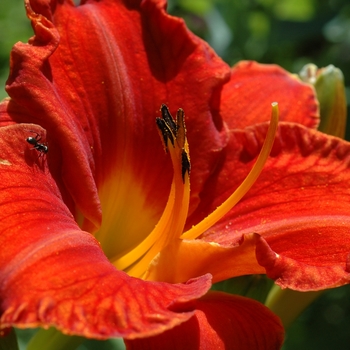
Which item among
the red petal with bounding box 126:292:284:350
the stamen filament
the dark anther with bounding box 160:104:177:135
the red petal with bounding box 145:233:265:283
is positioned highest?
the dark anther with bounding box 160:104:177:135

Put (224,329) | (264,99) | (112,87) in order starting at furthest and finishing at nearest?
(264,99)
(112,87)
(224,329)

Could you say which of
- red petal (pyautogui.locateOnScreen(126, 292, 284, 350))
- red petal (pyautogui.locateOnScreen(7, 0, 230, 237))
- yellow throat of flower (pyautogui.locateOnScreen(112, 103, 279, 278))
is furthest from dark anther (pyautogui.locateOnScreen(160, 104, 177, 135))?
red petal (pyautogui.locateOnScreen(126, 292, 284, 350))

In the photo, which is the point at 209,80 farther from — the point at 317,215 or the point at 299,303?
the point at 299,303

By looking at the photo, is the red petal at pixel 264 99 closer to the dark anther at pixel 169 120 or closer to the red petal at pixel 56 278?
the dark anther at pixel 169 120

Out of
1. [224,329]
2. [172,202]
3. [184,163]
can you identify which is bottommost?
[224,329]

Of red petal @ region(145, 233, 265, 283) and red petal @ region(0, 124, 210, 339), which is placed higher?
red petal @ region(0, 124, 210, 339)

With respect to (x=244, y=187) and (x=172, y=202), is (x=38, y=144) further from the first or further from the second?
(x=244, y=187)

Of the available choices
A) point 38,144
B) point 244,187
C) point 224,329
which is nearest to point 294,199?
point 244,187

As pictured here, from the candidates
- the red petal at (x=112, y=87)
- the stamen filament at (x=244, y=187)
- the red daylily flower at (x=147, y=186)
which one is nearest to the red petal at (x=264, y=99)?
the red daylily flower at (x=147, y=186)

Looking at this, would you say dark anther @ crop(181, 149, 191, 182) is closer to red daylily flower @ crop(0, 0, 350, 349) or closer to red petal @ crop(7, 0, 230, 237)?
red daylily flower @ crop(0, 0, 350, 349)
